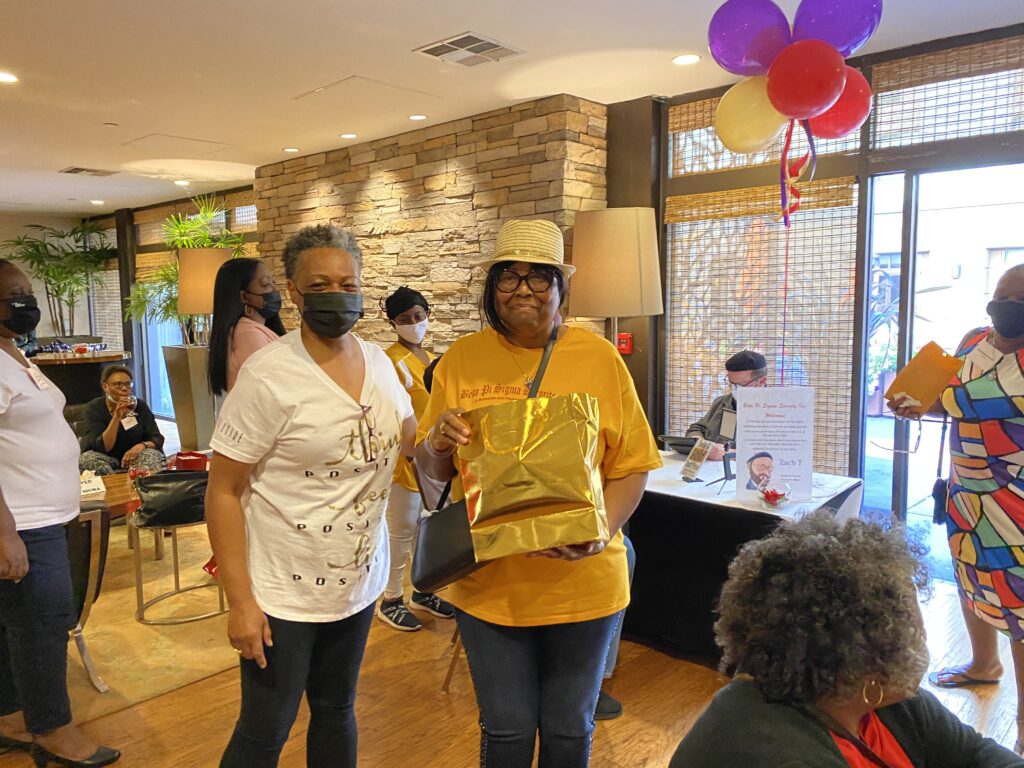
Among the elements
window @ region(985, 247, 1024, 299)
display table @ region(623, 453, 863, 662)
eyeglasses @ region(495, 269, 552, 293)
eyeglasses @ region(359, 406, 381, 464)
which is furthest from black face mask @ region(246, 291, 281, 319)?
window @ region(985, 247, 1024, 299)

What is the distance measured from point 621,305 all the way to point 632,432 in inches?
78.3

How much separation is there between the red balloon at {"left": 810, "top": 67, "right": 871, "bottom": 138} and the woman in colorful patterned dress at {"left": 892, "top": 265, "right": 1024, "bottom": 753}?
2.63ft

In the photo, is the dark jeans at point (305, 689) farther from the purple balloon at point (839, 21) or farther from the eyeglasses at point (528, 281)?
the purple balloon at point (839, 21)

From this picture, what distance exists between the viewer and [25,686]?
6.60 ft

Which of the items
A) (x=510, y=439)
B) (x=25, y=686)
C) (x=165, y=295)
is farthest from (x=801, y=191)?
(x=165, y=295)

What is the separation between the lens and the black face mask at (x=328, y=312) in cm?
146

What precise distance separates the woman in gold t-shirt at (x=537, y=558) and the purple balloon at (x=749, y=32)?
4.44ft

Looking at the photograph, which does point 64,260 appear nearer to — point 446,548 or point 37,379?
point 37,379

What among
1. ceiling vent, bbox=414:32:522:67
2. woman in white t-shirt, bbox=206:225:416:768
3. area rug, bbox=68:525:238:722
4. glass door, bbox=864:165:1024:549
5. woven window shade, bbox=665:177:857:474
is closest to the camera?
woman in white t-shirt, bbox=206:225:416:768

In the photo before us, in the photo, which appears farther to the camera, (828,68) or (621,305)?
(621,305)

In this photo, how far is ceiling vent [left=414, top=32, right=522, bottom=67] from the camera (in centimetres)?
334

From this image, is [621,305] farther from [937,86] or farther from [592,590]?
[592,590]

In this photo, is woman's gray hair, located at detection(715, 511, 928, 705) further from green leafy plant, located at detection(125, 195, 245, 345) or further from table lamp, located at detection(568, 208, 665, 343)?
green leafy plant, located at detection(125, 195, 245, 345)

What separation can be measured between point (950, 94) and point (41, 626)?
4.06m
